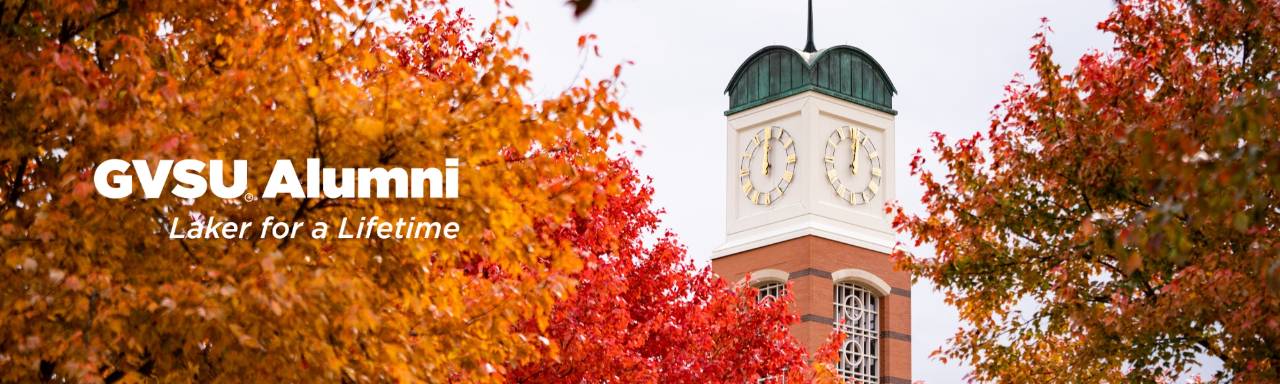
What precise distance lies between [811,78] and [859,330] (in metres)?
7.26

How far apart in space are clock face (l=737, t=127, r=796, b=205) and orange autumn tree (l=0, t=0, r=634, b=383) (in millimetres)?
36150

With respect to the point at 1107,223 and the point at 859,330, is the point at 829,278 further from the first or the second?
the point at 1107,223

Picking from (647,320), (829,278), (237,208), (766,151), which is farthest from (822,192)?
(237,208)

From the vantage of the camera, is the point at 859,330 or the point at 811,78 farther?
the point at 811,78

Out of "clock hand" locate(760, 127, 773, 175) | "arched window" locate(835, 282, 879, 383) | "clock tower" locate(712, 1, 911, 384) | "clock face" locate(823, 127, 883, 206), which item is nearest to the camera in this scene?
"arched window" locate(835, 282, 879, 383)

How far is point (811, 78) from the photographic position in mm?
45906

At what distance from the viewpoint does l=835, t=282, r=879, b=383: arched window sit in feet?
142

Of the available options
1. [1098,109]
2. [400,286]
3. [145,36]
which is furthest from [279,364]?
[1098,109]

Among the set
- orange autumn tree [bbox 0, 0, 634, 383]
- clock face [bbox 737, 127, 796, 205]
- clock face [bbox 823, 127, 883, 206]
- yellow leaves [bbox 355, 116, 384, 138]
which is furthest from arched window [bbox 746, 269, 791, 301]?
yellow leaves [bbox 355, 116, 384, 138]

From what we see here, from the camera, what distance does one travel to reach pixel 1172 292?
12797mm

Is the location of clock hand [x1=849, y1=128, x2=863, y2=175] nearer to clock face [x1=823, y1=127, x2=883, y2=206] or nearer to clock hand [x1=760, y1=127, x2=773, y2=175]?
clock face [x1=823, y1=127, x2=883, y2=206]

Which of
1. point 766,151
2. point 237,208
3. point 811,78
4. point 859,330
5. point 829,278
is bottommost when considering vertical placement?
point 237,208

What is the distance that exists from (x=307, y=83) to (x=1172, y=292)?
733cm

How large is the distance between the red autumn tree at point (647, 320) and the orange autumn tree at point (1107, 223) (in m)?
2.96
